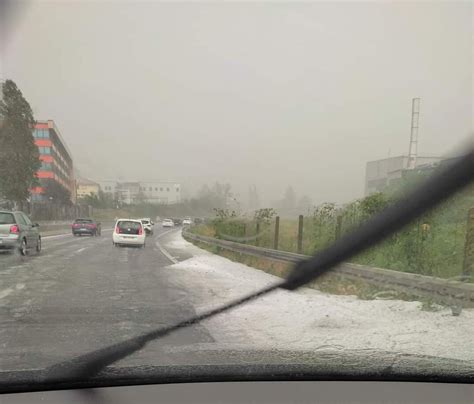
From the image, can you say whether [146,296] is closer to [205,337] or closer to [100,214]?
[205,337]

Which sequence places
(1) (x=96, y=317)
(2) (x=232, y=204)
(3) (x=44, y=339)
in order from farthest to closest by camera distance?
(2) (x=232, y=204) < (1) (x=96, y=317) < (3) (x=44, y=339)

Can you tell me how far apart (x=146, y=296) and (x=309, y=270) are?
3.46m

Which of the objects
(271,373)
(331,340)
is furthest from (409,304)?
(271,373)

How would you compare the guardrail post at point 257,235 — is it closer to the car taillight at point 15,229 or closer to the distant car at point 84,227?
the car taillight at point 15,229

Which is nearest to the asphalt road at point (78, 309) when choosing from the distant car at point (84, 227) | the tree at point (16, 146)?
the tree at point (16, 146)

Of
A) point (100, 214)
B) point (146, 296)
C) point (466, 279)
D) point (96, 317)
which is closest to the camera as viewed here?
point (96, 317)

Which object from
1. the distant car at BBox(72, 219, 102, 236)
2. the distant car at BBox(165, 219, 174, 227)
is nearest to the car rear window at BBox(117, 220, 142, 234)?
the distant car at BBox(72, 219, 102, 236)

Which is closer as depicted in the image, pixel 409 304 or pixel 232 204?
pixel 409 304

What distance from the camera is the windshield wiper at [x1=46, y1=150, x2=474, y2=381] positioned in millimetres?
3668

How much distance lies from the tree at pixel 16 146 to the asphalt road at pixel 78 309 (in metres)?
2.67

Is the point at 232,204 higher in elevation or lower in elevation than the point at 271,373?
higher

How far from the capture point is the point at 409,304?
7164 millimetres

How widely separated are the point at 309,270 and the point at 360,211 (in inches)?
43.8

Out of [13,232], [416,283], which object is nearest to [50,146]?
[13,232]
